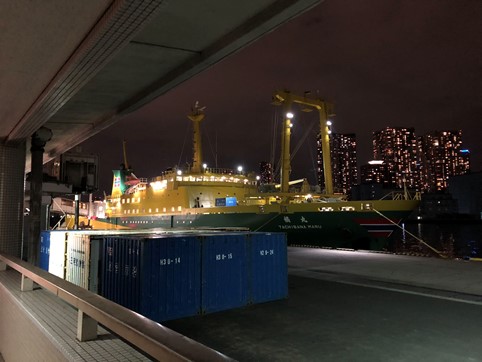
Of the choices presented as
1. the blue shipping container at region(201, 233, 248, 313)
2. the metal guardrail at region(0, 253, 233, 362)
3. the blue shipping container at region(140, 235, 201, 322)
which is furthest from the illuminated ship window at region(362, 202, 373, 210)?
the metal guardrail at region(0, 253, 233, 362)

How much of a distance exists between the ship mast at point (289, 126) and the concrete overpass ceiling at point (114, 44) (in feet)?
84.7

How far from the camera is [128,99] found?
31.2ft

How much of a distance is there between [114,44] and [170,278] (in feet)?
16.8

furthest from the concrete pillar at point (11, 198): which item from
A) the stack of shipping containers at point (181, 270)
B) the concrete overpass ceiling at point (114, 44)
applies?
the concrete overpass ceiling at point (114, 44)

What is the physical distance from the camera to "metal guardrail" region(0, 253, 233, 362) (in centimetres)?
229

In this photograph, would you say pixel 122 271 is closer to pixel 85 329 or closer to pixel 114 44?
pixel 85 329

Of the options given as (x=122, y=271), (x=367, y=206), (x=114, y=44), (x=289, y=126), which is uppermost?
(x=289, y=126)

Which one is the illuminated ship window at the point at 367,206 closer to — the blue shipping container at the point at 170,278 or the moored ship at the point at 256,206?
the moored ship at the point at 256,206

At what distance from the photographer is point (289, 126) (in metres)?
35.2

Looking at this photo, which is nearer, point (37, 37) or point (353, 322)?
point (37, 37)

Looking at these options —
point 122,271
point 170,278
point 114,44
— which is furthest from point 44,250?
point 114,44

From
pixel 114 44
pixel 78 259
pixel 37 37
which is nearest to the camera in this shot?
pixel 114 44

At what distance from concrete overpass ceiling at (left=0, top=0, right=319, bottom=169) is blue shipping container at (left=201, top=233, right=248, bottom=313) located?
13.0 feet

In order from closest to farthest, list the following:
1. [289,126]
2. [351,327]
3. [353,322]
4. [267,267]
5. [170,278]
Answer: [351,327], [353,322], [170,278], [267,267], [289,126]
